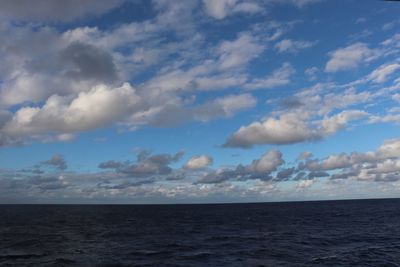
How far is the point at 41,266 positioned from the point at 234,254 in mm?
22843

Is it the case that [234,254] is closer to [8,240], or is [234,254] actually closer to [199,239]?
[199,239]

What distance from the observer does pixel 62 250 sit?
185 ft

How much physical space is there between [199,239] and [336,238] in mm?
23741

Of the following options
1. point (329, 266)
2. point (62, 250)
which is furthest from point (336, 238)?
point (62, 250)

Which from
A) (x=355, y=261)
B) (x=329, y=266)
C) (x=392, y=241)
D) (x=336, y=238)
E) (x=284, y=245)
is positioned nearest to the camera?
(x=329, y=266)

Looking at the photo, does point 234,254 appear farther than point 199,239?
No

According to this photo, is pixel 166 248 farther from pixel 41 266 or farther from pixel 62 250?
pixel 41 266

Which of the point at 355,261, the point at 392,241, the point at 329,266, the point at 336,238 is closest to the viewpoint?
the point at 329,266

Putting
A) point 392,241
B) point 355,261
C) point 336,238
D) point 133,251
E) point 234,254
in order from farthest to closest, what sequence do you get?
point 336,238
point 392,241
point 133,251
point 234,254
point 355,261

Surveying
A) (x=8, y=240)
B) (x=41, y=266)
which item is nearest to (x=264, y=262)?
(x=41, y=266)

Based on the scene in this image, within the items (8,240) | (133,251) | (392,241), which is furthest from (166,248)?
(392,241)

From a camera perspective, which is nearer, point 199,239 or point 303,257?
point 303,257

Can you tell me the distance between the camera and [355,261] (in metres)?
45.8

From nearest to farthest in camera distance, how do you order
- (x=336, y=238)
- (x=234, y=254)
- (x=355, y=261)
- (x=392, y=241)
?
(x=355, y=261)
(x=234, y=254)
(x=392, y=241)
(x=336, y=238)
